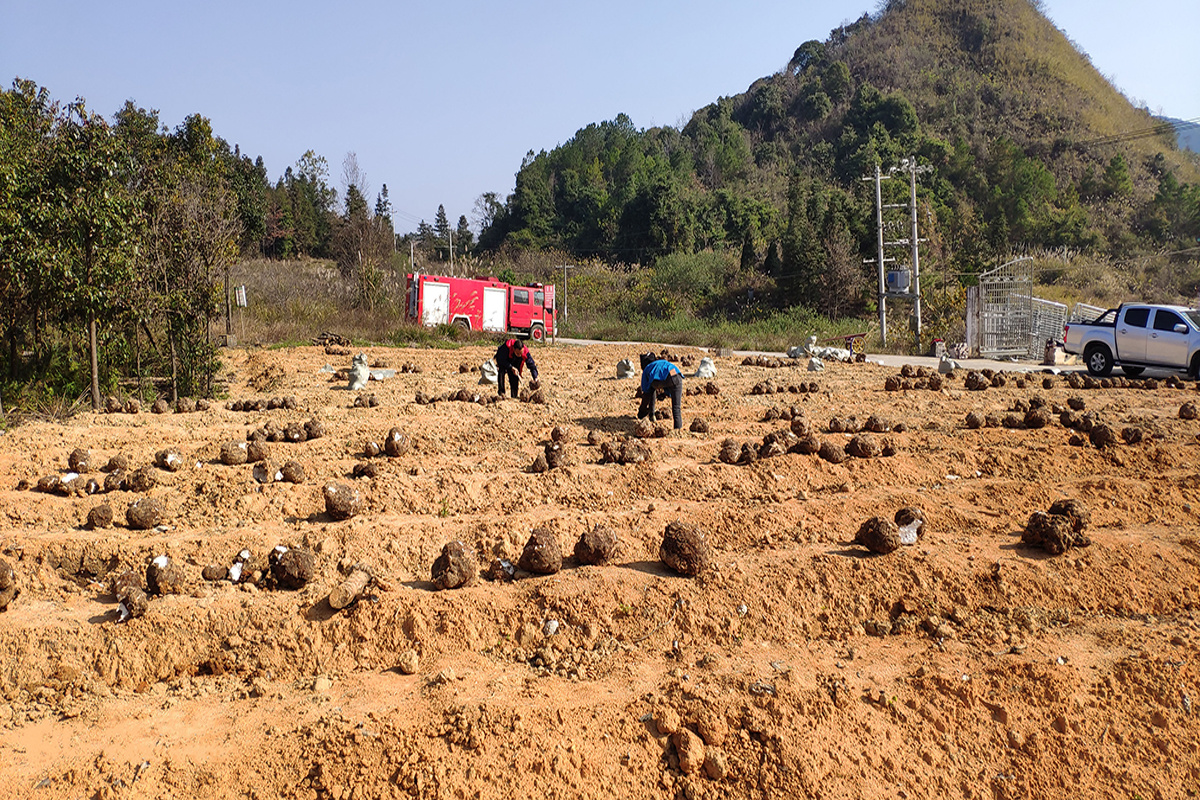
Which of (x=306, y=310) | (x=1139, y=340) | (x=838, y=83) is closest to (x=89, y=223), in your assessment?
(x=306, y=310)

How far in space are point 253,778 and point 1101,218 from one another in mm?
62178

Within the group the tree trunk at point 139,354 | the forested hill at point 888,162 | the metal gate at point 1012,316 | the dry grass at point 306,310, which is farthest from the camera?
the forested hill at point 888,162

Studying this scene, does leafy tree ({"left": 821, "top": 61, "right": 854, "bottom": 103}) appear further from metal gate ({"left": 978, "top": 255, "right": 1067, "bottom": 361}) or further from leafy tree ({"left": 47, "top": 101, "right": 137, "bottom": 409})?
leafy tree ({"left": 47, "top": 101, "right": 137, "bottom": 409})

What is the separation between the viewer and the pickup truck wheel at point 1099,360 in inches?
728

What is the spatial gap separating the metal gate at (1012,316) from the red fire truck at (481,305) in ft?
56.5

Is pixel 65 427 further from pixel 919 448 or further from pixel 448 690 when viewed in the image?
pixel 919 448

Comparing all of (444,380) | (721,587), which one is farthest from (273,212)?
(721,587)

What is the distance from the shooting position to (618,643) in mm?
4547

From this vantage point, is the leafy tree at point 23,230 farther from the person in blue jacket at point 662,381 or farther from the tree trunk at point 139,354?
the person in blue jacket at point 662,381

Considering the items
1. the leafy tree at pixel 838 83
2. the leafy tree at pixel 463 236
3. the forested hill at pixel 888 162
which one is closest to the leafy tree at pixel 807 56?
the forested hill at pixel 888 162

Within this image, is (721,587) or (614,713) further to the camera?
(721,587)

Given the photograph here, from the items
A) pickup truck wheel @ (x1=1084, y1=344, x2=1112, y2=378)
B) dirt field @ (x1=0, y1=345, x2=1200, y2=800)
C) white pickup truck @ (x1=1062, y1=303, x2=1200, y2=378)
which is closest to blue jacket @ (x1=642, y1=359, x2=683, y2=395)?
dirt field @ (x1=0, y1=345, x2=1200, y2=800)

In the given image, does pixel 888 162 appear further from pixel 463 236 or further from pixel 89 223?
pixel 89 223

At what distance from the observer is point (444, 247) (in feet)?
228
